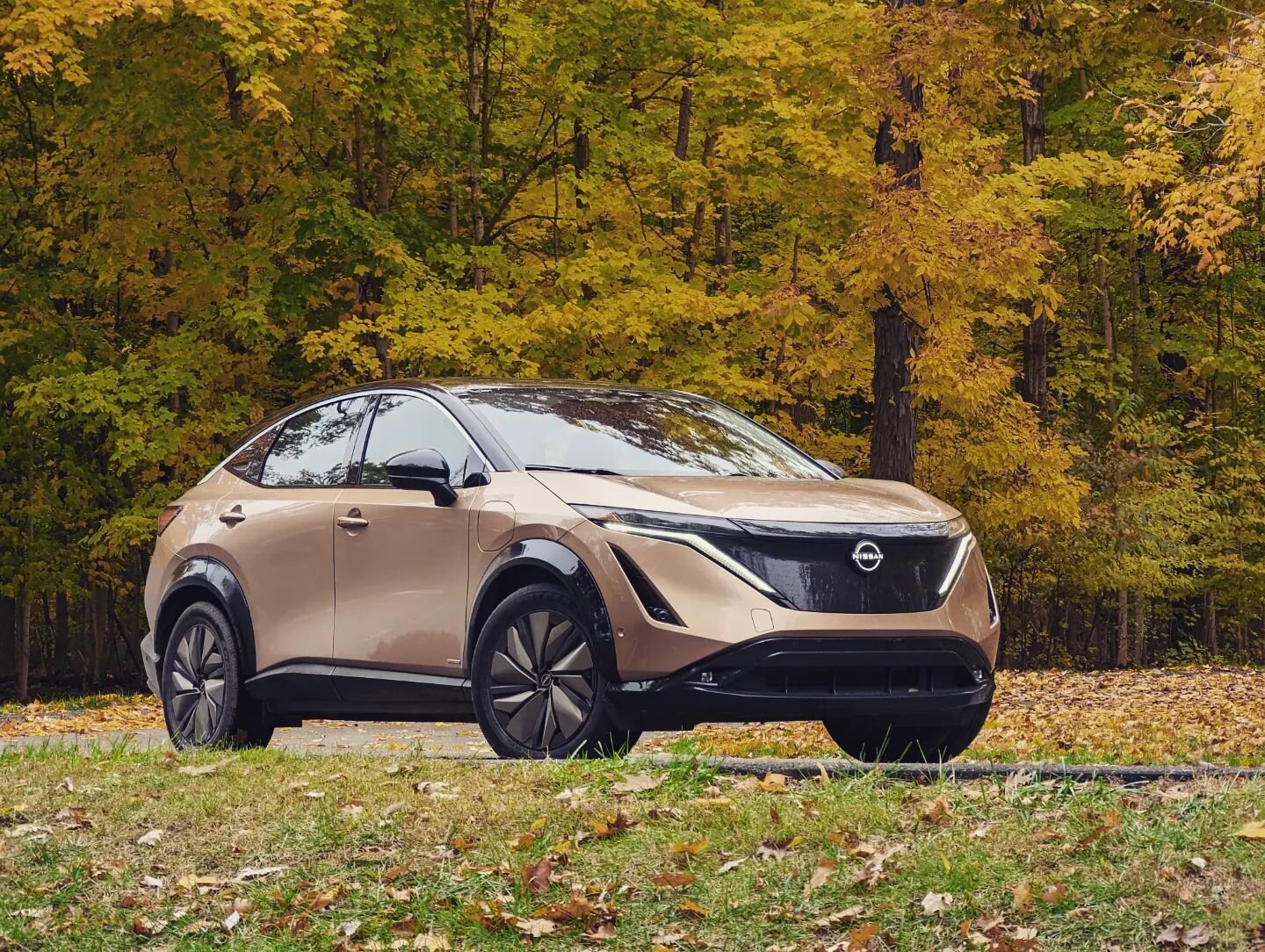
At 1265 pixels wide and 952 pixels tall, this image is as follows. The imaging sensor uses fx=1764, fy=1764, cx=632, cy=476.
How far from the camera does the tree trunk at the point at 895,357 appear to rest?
1812 cm

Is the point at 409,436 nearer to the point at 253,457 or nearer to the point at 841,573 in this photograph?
the point at 253,457

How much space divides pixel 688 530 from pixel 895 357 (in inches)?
472

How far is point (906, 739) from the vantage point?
8242 millimetres

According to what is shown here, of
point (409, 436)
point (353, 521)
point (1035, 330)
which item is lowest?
point (353, 521)

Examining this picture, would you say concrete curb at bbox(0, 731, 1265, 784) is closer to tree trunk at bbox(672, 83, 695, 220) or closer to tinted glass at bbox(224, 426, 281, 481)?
tinted glass at bbox(224, 426, 281, 481)

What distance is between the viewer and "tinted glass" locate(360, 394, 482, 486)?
26.7 feet

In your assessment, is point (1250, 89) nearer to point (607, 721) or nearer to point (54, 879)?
point (607, 721)

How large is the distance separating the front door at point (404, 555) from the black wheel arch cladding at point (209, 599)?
2.59ft

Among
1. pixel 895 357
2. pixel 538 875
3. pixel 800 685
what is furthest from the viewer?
pixel 895 357

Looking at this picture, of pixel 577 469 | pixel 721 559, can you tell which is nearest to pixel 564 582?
pixel 721 559

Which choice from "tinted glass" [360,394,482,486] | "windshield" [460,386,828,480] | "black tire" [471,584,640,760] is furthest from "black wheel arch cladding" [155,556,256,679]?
"black tire" [471,584,640,760]

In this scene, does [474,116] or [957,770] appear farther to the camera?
[474,116]

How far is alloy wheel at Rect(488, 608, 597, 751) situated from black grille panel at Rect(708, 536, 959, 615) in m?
0.77

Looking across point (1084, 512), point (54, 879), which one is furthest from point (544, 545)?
point (1084, 512)
